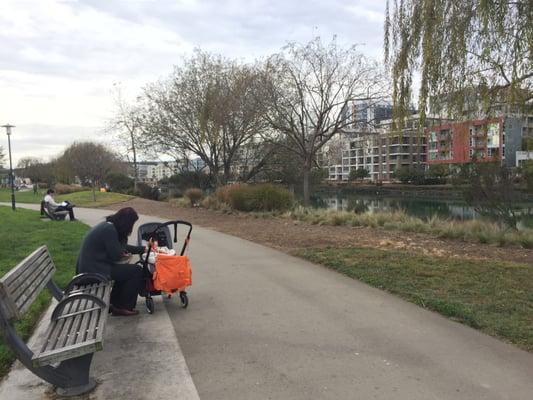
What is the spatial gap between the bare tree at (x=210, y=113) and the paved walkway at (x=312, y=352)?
19116 mm

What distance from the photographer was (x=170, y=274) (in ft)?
18.8

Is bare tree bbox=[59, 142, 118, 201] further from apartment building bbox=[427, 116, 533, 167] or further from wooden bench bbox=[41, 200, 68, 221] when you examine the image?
apartment building bbox=[427, 116, 533, 167]

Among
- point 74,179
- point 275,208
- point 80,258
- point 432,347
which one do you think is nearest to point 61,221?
point 275,208

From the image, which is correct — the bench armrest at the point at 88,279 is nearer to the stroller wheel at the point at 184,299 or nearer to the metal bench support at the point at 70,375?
the stroller wheel at the point at 184,299

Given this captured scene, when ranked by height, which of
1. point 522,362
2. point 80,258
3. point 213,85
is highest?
point 213,85

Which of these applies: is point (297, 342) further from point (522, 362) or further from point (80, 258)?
point (80, 258)

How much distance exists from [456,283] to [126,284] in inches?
182

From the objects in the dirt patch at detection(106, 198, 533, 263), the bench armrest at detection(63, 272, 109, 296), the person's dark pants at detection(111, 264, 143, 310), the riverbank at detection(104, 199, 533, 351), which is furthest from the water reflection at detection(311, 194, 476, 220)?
the bench armrest at detection(63, 272, 109, 296)

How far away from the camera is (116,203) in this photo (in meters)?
30.4

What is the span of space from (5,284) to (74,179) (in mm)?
71236

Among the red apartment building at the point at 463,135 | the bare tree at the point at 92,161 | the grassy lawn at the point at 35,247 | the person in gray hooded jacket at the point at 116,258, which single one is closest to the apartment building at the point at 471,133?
the red apartment building at the point at 463,135

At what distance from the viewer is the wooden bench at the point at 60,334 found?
3.46m

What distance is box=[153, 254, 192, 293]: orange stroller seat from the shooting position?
18.7 feet

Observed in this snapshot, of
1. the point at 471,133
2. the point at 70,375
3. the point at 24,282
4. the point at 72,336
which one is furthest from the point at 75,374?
the point at 471,133
